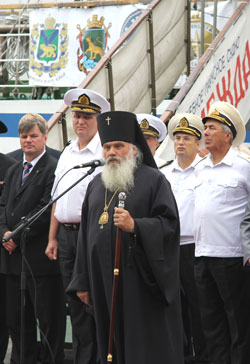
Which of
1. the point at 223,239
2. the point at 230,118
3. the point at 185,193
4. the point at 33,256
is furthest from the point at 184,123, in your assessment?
the point at 33,256

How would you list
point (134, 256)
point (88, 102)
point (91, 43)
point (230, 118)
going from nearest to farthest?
point (134, 256) < point (230, 118) < point (88, 102) < point (91, 43)

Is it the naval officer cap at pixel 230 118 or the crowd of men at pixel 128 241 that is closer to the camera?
the crowd of men at pixel 128 241

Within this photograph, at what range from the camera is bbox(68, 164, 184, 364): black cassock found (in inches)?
193

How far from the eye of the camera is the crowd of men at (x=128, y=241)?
16.2 feet

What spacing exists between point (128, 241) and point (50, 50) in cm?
774

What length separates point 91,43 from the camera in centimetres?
1197

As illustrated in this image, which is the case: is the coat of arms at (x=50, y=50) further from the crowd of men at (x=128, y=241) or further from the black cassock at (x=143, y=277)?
the black cassock at (x=143, y=277)

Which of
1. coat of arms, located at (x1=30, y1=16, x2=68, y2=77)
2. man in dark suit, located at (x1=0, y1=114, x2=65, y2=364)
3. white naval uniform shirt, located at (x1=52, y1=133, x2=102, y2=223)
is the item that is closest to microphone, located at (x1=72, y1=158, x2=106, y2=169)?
white naval uniform shirt, located at (x1=52, y1=133, x2=102, y2=223)

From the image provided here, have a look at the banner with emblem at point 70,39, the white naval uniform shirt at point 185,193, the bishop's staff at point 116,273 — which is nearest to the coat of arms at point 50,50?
the banner with emblem at point 70,39

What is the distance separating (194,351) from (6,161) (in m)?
2.30

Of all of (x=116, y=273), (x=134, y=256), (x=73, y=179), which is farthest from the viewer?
(x=73, y=179)

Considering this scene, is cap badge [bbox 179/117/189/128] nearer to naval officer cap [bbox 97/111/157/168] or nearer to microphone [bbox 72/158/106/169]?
naval officer cap [bbox 97/111/157/168]

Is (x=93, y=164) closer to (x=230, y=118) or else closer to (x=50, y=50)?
(x=230, y=118)

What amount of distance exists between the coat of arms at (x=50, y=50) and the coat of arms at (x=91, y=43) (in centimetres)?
28
